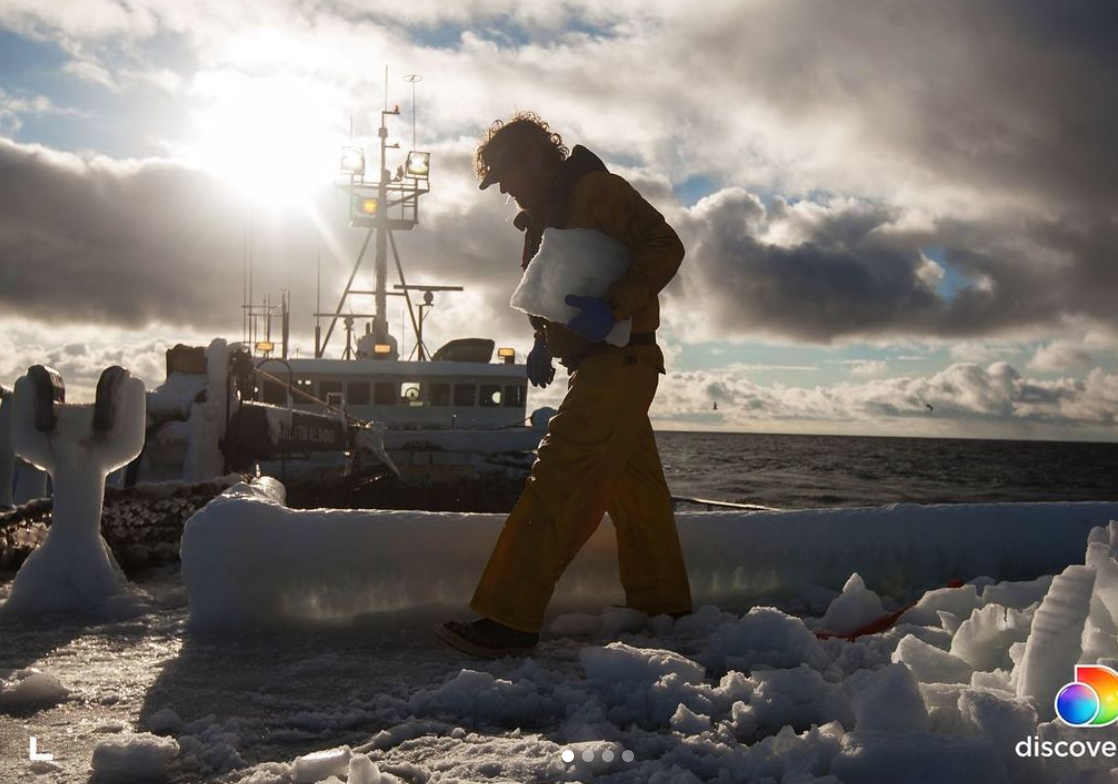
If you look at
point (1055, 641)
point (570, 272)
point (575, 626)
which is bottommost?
point (575, 626)

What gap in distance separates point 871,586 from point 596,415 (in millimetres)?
1504

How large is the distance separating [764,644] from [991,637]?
1.94ft

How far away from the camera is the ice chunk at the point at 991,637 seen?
194 cm

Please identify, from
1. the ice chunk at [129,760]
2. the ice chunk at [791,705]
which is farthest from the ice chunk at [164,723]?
the ice chunk at [791,705]

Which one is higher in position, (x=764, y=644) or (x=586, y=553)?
(x=586, y=553)

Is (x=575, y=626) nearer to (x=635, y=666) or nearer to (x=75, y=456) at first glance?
(x=635, y=666)

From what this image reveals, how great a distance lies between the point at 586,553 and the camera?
318 centimetres

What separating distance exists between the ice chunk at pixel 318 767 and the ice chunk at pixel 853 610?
70.9 inches

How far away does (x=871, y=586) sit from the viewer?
11.4 ft

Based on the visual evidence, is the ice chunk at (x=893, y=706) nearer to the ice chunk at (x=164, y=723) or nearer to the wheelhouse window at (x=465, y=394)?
the ice chunk at (x=164, y=723)

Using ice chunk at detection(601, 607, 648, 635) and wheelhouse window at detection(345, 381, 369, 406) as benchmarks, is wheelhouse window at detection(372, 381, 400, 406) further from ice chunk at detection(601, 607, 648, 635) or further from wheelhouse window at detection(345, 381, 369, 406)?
ice chunk at detection(601, 607, 648, 635)

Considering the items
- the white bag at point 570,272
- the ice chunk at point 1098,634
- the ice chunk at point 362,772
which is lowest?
the ice chunk at point 362,772

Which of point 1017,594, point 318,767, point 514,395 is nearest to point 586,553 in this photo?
point 1017,594

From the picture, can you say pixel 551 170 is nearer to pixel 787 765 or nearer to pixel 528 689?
pixel 528 689
